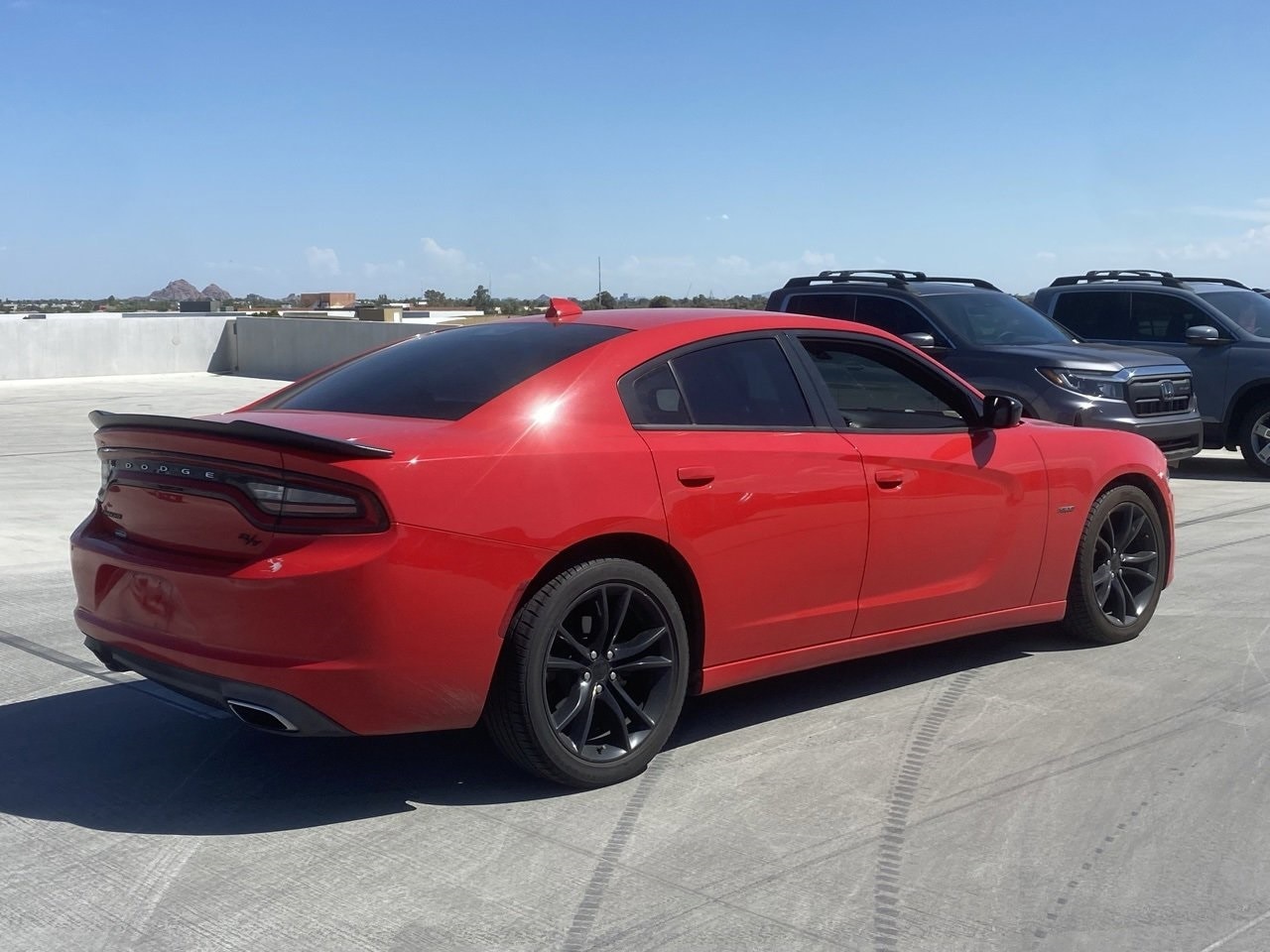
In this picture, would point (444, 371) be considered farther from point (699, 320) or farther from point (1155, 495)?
point (1155, 495)

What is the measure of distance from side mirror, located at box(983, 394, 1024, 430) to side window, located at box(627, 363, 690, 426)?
1631 millimetres

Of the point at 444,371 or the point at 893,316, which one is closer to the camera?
the point at 444,371

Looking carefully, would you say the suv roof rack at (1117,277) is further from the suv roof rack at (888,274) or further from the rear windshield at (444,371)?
the rear windshield at (444,371)

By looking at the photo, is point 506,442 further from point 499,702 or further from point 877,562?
point 877,562

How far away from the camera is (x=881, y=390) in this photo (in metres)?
6.53

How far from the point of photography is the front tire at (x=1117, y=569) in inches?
258

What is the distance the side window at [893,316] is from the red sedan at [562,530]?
6.54 meters

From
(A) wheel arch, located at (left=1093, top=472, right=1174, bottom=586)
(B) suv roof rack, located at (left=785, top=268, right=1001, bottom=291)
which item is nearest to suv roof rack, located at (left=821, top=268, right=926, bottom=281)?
(B) suv roof rack, located at (left=785, top=268, right=1001, bottom=291)

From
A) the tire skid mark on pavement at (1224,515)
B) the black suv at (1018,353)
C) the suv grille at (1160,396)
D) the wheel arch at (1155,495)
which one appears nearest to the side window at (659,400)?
the wheel arch at (1155,495)

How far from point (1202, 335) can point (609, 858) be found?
11.5m

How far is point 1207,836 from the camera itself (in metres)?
4.39

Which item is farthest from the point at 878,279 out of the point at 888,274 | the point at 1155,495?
the point at 1155,495

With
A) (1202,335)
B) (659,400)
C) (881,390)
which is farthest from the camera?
(1202,335)

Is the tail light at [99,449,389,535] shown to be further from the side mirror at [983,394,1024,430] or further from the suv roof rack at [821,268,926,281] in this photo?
the suv roof rack at [821,268,926,281]
